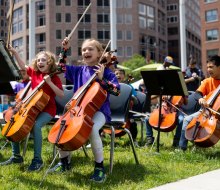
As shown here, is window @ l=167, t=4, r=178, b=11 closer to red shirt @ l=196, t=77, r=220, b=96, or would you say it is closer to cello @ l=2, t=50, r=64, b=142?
red shirt @ l=196, t=77, r=220, b=96

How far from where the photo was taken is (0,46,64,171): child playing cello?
201 inches

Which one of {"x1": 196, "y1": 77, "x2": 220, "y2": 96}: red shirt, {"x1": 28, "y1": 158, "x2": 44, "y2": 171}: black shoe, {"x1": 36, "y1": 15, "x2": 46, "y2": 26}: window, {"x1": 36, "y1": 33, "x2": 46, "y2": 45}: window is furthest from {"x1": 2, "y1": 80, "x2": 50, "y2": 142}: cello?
{"x1": 36, "y1": 15, "x2": 46, "y2": 26}: window

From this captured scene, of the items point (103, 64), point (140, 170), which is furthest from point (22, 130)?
point (140, 170)

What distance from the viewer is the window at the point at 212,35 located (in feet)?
191

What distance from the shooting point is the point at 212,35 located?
58781mm

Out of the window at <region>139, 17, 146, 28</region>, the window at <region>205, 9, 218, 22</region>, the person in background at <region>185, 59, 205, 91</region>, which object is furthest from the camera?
the window at <region>139, 17, 146, 28</region>

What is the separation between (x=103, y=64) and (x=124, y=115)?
4.70ft

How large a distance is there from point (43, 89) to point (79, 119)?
133 cm

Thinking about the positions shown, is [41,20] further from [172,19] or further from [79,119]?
[79,119]

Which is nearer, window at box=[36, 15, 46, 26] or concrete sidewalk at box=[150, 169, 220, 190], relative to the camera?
concrete sidewalk at box=[150, 169, 220, 190]

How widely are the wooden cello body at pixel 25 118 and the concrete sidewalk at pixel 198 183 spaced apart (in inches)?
64.9

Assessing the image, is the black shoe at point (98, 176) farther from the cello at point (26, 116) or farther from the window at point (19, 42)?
the window at point (19, 42)

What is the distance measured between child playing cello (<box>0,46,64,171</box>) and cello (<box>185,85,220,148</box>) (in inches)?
81.8

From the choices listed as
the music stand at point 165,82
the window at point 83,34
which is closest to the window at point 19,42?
the window at point 83,34
